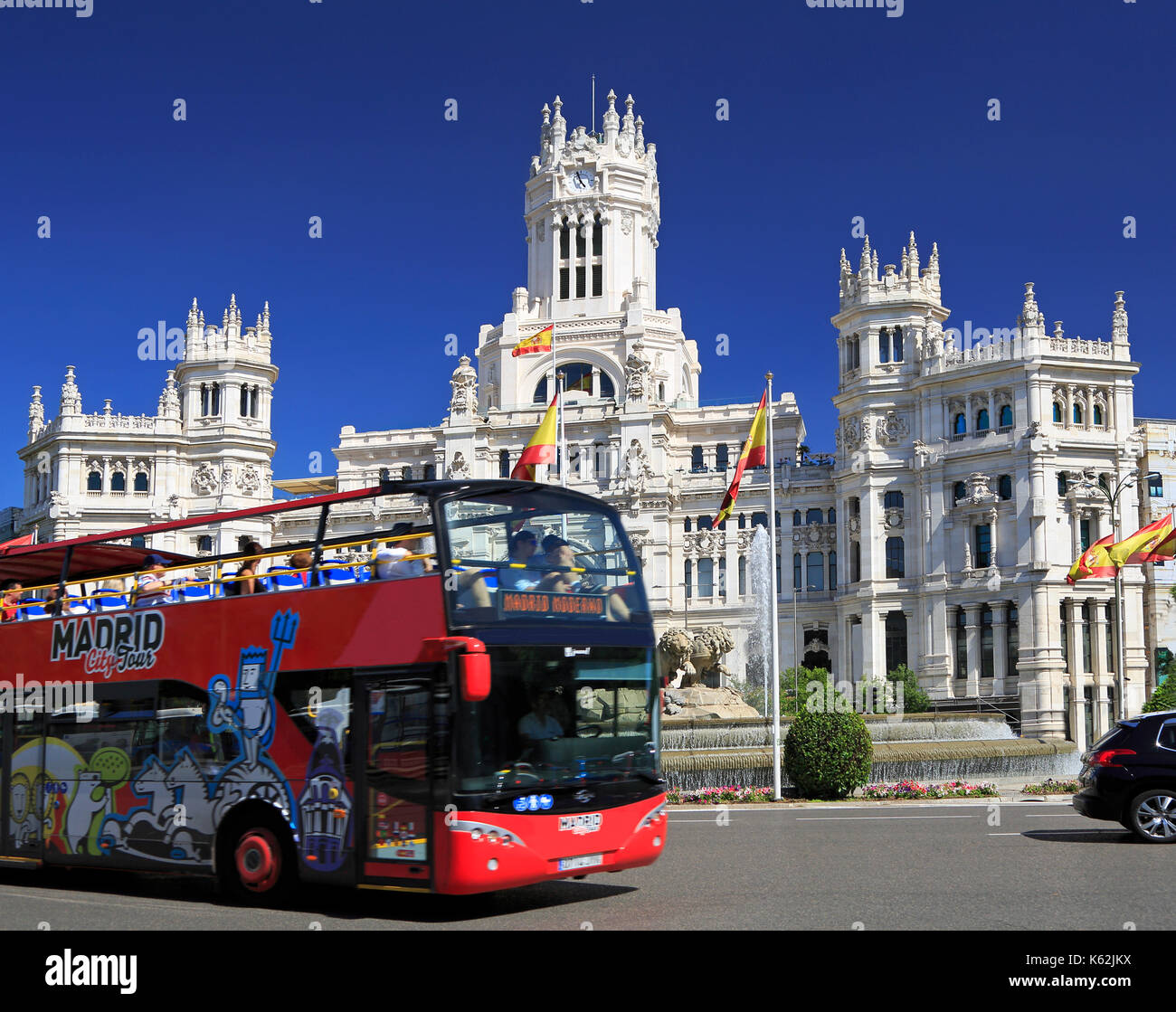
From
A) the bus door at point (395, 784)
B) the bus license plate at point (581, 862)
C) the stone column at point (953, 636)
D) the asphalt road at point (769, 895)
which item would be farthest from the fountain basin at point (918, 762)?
the stone column at point (953, 636)

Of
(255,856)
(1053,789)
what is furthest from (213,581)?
(1053,789)

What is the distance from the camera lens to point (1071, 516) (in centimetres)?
6912

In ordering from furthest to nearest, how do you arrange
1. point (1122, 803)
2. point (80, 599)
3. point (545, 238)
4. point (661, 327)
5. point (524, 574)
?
point (545, 238)
point (661, 327)
point (1122, 803)
point (80, 599)
point (524, 574)

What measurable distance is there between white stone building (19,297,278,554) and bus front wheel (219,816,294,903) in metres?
74.9

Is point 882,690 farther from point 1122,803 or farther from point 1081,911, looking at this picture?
point 1081,911

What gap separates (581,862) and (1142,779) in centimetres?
943

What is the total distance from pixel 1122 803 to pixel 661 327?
2907 inches

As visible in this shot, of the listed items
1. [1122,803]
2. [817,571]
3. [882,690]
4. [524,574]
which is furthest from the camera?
[817,571]

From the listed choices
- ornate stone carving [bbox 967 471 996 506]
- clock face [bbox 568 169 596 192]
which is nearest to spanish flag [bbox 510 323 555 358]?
ornate stone carving [bbox 967 471 996 506]

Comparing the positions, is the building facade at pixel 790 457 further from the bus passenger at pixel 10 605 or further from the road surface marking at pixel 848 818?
the bus passenger at pixel 10 605

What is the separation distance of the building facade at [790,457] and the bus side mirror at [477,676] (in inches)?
1765

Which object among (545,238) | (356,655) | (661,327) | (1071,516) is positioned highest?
(545,238)

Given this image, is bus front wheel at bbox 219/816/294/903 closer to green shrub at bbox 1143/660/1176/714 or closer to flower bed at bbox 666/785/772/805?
flower bed at bbox 666/785/772/805
